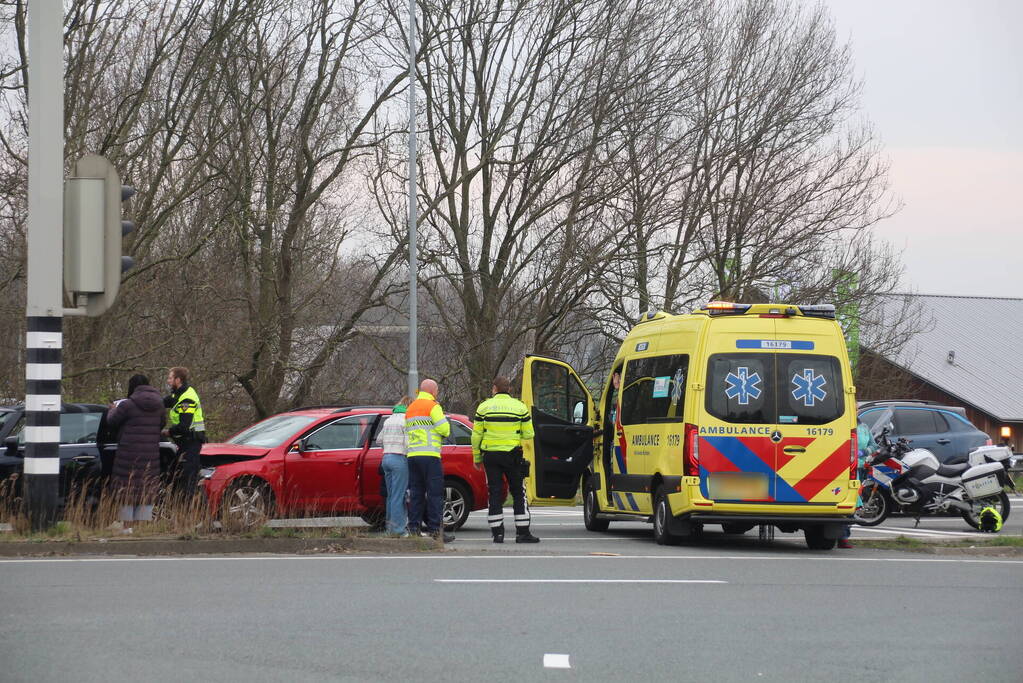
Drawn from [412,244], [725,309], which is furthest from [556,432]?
[412,244]

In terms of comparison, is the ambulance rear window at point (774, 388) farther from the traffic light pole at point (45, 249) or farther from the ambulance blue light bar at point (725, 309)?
the traffic light pole at point (45, 249)

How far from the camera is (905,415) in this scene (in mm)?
22812

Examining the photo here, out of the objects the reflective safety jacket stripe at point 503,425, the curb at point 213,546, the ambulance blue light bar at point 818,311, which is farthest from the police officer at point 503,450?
the ambulance blue light bar at point 818,311

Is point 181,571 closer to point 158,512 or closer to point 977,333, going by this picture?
point 158,512

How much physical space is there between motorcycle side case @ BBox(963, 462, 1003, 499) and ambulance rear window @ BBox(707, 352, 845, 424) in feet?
14.3

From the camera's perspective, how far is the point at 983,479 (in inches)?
672

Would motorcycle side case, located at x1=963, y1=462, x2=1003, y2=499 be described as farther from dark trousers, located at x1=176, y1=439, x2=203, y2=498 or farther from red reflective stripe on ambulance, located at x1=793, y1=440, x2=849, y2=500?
dark trousers, located at x1=176, y1=439, x2=203, y2=498

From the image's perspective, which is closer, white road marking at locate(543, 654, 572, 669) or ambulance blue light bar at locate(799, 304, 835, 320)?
white road marking at locate(543, 654, 572, 669)

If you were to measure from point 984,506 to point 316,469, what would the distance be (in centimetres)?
874

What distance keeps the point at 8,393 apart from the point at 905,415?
16.2 meters

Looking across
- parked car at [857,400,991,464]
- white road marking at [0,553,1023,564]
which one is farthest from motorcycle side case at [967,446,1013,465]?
parked car at [857,400,991,464]

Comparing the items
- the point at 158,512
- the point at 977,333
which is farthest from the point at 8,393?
the point at 977,333

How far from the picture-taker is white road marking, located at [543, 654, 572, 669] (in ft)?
22.8

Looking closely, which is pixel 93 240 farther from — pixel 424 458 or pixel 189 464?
pixel 424 458
